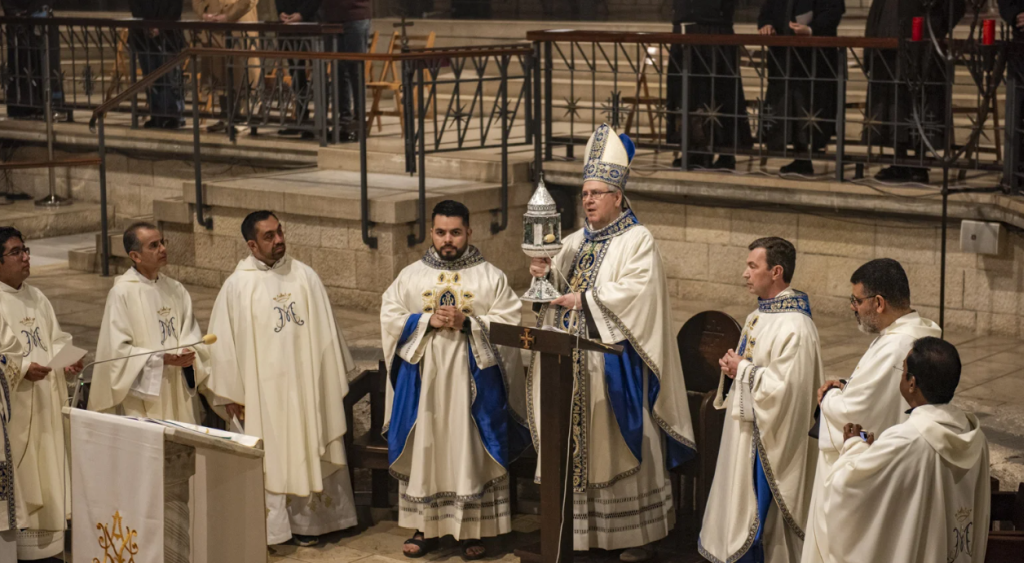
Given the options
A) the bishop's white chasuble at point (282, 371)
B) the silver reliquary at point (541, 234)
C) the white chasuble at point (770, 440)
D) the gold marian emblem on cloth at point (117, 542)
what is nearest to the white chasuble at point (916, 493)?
the white chasuble at point (770, 440)

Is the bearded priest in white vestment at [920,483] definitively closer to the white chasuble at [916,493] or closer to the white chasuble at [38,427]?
the white chasuble at [916,493]

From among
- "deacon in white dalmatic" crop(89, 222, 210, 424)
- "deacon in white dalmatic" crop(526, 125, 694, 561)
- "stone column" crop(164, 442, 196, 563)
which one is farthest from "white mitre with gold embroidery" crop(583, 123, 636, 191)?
"stone column" crop(164, 442, 196, 563)

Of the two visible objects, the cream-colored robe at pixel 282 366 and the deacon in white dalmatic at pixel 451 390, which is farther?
the cream-colored robe at pixel 282 366

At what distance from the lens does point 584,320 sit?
5805 mm

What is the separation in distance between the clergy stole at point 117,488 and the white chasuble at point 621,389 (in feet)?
5.58

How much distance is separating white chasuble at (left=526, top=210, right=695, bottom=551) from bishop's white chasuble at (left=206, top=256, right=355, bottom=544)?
1.02m

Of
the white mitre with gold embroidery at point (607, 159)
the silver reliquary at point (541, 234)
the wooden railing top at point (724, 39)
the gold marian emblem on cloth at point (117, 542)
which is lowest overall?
the gold marian emblem on cloth at point (117, 542)

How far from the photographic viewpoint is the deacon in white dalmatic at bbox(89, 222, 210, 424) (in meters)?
6.08

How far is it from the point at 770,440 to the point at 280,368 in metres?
2.19

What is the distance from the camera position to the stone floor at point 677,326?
6180 millimetres

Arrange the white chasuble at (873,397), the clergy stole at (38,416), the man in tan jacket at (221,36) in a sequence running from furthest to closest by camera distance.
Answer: the man in tan jacket at (221,36) < the clergy stole at (38,416) < the white chasuble at (873,397)

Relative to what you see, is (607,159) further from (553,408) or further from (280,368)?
(280,368)

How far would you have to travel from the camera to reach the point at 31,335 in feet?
19.3

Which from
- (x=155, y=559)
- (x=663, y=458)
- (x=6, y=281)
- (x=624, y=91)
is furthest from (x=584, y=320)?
(x=624, y=91)
